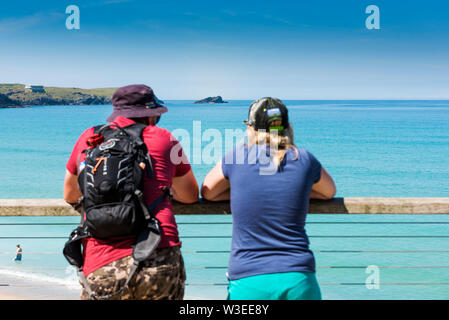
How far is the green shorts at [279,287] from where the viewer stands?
197 cm

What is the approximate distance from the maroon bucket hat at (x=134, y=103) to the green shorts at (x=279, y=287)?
951 millimetres

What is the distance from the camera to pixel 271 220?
200 cm

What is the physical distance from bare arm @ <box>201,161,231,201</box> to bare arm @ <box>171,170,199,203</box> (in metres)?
0.08

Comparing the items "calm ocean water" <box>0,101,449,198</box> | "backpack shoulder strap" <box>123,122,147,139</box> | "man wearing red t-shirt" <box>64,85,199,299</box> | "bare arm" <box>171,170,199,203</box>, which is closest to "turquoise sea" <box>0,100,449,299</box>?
"calm ocean water" <box>0,101,449,198</box>

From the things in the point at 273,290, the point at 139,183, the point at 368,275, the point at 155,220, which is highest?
the point at 139,183

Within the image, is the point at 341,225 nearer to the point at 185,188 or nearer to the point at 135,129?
the point at 185,188

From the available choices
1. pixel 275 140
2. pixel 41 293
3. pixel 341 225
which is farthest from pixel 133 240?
pixel 341 225

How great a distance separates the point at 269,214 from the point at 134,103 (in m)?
0.89

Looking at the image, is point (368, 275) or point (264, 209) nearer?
point (264, 209)

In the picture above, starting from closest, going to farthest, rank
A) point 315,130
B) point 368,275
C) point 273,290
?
point 273,290
point 368,275
point 315,130

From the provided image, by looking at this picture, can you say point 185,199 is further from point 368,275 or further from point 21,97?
point 21,97

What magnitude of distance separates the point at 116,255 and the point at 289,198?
0.85 metres

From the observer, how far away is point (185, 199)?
2.55 m
